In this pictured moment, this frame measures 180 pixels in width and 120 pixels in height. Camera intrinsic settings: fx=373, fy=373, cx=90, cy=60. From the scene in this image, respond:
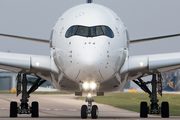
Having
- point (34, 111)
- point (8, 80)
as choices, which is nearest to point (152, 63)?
point (34, 111)

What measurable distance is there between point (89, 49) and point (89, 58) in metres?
0.32

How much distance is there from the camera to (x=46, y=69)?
15953 millimetres

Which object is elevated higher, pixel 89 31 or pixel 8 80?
pixel 8 80

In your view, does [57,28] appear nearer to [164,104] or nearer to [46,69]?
[46,69]

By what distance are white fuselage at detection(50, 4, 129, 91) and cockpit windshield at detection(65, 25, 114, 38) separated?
0.51 feet

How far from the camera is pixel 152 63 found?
16203 millimetres

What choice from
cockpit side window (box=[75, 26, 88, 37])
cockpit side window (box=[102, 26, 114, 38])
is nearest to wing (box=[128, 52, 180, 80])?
cockpit side window (box=[102, 26, 114, 38])

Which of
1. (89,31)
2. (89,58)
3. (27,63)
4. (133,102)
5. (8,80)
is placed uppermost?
(8,80)

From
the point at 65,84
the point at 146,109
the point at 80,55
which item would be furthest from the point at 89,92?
the point at 146,109

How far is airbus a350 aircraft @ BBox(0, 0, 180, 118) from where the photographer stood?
1310cm

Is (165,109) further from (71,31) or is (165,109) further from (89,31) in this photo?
(71,31)

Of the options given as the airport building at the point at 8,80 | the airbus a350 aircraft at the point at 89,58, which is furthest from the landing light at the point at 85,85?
the airport building at the point at 8,80

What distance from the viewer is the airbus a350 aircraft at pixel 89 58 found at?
43.0 ft

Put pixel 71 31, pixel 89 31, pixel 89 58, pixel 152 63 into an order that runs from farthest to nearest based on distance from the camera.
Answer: pixel 152 63 → pixel 71 31 → pixel 89 31 → pixel 89 58
